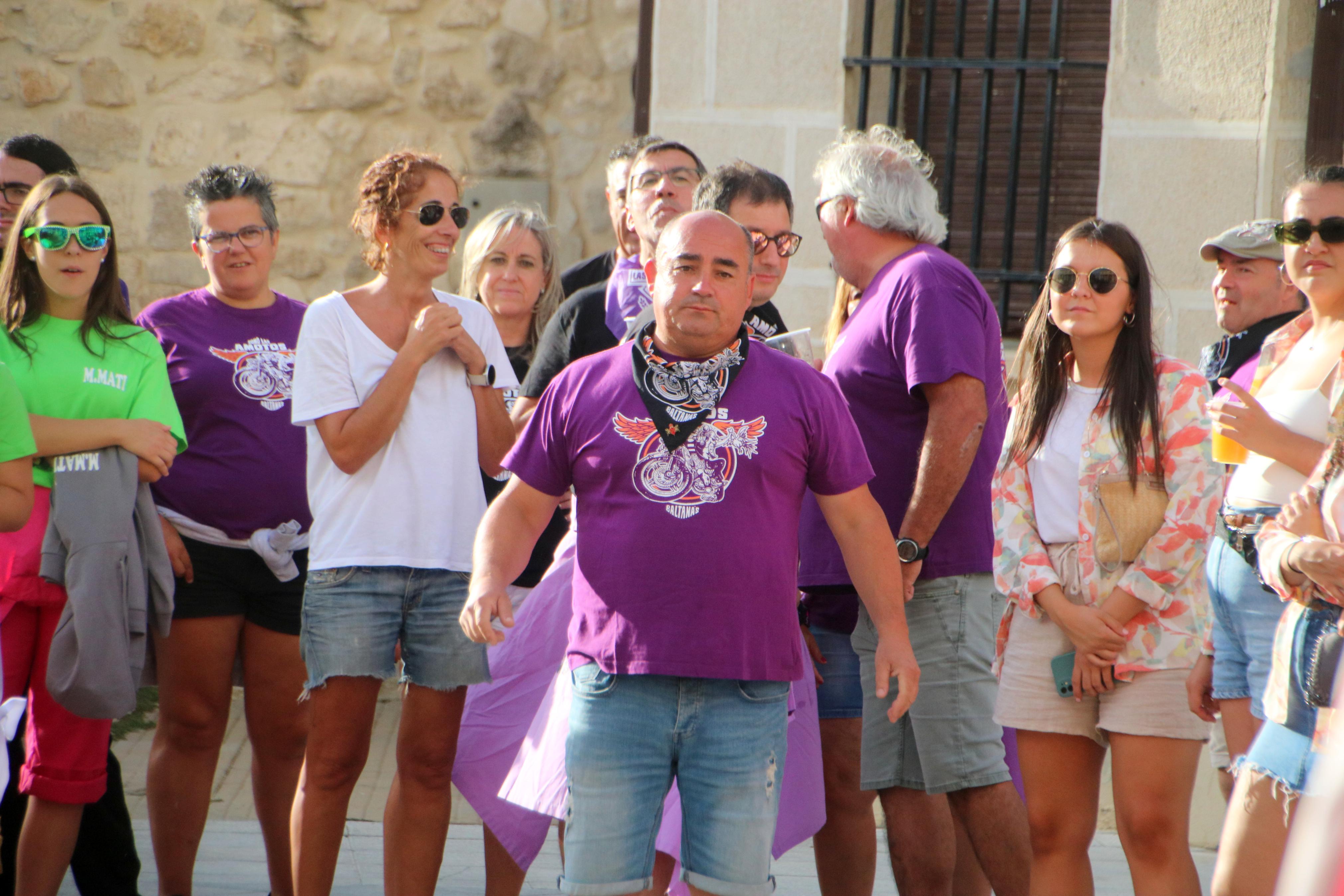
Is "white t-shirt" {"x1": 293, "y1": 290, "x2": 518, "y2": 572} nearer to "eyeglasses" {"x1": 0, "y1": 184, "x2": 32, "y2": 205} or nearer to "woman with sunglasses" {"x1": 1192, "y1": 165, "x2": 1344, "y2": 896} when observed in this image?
"eyeglasses" {"x1": 0, "y1": 184, "x2": 32, "y2": 205}

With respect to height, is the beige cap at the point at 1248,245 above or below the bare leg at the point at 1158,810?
above

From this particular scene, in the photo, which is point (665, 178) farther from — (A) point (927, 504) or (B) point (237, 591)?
(B) point (237, 591)

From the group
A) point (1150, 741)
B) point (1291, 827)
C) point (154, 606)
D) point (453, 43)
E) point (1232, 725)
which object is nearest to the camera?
point (1291, 827)

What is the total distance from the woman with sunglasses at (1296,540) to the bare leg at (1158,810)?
0.09 metres

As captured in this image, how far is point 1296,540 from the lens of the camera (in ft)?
8.46

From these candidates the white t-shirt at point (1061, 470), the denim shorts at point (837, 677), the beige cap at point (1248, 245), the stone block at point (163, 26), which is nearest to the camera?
the white t-shirt at point (1061, 470)

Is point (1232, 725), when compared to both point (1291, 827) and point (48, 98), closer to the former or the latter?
point (1291, 827)

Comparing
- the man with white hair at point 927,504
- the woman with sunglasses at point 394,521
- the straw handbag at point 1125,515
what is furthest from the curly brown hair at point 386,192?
the straw handbag at point 1125,515

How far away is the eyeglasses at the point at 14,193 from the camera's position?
4.20 m

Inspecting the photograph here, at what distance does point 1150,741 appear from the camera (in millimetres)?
2891

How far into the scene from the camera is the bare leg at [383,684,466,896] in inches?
133

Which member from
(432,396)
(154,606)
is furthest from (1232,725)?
(154,606)

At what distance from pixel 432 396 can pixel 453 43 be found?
3132 millimetres

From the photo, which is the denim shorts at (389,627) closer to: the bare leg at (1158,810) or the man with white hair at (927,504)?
the man with white hair at (927,504)
